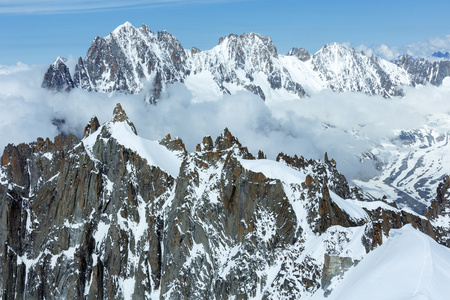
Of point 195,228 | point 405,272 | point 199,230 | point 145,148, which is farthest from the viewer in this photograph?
point 145,148

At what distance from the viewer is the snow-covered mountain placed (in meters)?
96.6

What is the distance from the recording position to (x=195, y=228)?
5566 inches

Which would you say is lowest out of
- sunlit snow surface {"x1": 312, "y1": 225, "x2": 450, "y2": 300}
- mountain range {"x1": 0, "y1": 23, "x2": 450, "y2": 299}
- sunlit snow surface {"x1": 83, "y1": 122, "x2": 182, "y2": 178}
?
sunlit snow surface {"x1": 312, "y1": 225, "x2": 450, "y2": 300}

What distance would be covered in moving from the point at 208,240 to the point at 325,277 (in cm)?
6070

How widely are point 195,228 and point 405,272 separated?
9479 cm

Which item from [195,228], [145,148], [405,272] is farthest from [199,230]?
[405,272]

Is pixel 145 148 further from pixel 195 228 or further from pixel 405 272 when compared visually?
pixel 405 272

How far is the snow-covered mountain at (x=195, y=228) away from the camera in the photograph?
96.6 metres

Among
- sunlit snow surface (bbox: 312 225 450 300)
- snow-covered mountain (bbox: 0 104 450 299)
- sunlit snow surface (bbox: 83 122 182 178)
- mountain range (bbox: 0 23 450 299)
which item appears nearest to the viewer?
sunlit snow surface (bbox: 312 225 450 300)

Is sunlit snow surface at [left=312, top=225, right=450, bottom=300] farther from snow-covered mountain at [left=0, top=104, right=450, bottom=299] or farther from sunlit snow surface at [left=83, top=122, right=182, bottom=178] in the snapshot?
sunlit snow surface at [left=83, top=122, right=182, bottom=178]

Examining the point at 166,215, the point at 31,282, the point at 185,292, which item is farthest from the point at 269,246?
the point at 31,282

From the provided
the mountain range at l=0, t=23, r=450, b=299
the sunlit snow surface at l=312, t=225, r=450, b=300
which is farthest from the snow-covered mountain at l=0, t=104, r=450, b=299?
the sunlit snow surface at l=312, t=225, r=450, b=300

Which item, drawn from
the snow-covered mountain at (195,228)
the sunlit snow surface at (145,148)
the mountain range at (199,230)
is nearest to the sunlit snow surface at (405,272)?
the mountain range at (199,230)

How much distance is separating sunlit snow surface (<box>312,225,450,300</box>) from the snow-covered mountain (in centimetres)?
50
